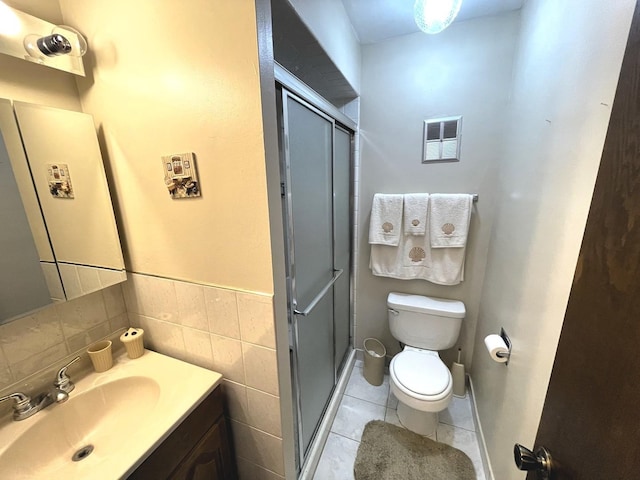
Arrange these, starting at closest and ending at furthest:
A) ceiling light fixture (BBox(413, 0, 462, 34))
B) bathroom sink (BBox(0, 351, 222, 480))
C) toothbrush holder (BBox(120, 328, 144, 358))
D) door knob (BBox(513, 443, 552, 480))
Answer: door knob (BBox(513, 443, 552, 480)), bathroom sink (BBox(0, 351, 222, 480)), toothbrush holder (BBox(120, 328, 144, 358)), ceiling light fixture (BBox(413, 0, 462, 34))

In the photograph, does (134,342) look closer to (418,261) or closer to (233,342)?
(233,342)

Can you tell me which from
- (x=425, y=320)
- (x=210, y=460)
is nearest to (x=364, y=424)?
(x=425, y=320)

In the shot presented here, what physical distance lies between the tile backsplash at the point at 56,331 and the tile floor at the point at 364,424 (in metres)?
1.31

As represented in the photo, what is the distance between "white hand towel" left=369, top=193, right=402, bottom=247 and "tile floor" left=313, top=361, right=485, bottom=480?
112cm

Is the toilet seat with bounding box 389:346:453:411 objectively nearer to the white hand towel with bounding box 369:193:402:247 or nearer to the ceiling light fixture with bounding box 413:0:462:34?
the white hand towel with bounding box 369:193:402:247

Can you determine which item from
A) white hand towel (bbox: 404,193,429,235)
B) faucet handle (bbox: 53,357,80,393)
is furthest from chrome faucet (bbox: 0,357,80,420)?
white hand towel (bbox: 404,193,429,235)

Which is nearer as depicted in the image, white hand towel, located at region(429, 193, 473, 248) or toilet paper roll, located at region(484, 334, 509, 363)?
toilet paper roll, located at region(484, 334, 509, 363)

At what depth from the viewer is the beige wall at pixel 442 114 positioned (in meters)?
1.48

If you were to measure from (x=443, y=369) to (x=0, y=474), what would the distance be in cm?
186

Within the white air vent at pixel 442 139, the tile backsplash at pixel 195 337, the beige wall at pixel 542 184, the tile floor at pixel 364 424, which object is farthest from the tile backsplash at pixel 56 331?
the white air vent at pixel 442 139

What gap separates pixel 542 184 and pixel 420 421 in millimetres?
1469

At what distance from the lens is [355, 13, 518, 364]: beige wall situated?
1.48 m

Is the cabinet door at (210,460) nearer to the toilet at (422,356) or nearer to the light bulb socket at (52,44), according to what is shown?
the toilet at (422,356)

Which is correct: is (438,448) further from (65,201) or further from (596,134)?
(65,201)
